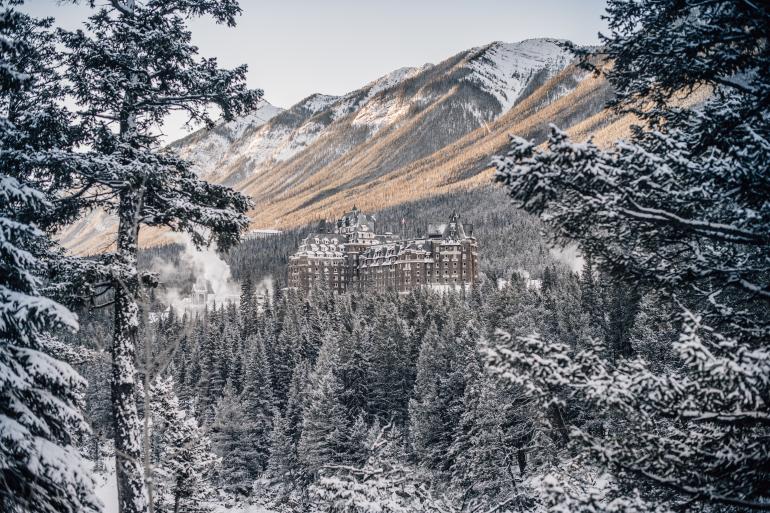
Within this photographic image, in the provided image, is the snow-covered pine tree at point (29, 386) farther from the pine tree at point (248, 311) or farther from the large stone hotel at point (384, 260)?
the large stone hotel at point (384, 260)

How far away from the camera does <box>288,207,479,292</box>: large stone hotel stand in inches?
5064

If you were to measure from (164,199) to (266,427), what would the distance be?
52.4m

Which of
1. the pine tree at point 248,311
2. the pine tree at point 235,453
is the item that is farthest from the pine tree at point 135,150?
the pine tree at point 248,311

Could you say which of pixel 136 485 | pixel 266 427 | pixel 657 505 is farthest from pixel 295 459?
pixel 657 505

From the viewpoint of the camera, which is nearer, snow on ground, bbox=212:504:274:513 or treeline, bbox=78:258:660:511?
treeline, bbox=78:258:660:511

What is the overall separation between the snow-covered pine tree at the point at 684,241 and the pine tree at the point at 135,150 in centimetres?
620

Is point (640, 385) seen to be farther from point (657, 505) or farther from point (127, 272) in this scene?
point (127, 272)

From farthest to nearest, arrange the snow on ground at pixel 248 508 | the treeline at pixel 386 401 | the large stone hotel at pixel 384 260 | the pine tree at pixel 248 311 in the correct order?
the large stone hotel at pixel 384 260, the pine tree at pixel 248 311, the snow on ground at pixel 248 508, the treeline at pixel 386 401

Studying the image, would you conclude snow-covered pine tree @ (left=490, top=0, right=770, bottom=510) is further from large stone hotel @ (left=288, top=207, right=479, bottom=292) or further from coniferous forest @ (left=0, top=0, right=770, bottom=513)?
large stone hotel @ (left=288, top=207, right=479, bottom=292)

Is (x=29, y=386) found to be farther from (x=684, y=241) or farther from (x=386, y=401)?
(x=386, y=401)

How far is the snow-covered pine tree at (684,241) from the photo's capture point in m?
4.63

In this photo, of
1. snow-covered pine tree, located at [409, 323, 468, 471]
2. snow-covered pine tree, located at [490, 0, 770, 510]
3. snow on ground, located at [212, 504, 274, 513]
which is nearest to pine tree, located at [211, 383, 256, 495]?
snow on ground, located at [212, 504, 274, 513]

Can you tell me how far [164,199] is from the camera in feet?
30.1

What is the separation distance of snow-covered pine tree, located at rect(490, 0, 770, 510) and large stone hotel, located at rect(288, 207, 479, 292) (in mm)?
108782
